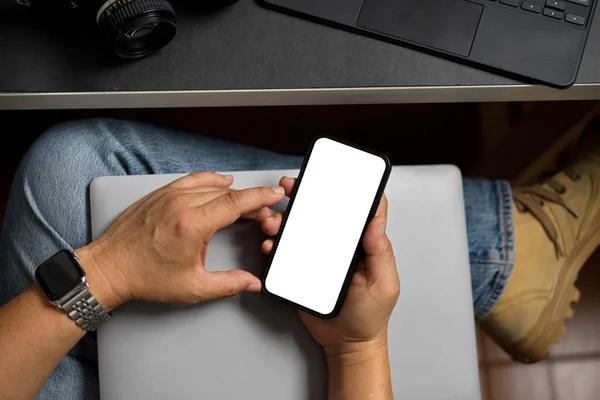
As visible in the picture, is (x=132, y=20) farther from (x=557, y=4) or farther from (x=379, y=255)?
(x=557, y=4)

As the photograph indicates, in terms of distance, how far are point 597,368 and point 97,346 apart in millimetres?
913

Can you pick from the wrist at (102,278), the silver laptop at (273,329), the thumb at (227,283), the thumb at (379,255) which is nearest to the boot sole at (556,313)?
the silver laptop at (273,329)

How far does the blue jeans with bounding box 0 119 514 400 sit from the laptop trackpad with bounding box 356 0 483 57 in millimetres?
223

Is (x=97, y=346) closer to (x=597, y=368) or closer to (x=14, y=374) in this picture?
(x=14, y=374)

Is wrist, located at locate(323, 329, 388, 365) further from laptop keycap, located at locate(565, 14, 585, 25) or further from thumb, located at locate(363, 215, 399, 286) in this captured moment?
laptop keycap, located at locate(565, 14, 585, 25)

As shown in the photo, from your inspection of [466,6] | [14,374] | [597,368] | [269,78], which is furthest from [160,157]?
[597,368]

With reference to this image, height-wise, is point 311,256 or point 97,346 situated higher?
point 311,256

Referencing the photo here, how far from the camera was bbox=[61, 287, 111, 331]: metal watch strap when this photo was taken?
0.64 meters

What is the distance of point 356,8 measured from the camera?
2.25ft

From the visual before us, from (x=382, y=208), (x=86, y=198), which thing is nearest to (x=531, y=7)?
(x=382, y=208)

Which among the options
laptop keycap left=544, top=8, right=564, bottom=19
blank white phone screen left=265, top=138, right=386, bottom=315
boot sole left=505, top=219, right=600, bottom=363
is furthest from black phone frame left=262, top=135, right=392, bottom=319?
boot sole left=505, top=219, right=600, bottom=363

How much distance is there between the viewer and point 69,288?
636 millimetres

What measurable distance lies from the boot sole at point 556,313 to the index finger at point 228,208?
19.5 inches

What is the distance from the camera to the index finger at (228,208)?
2.04ft
